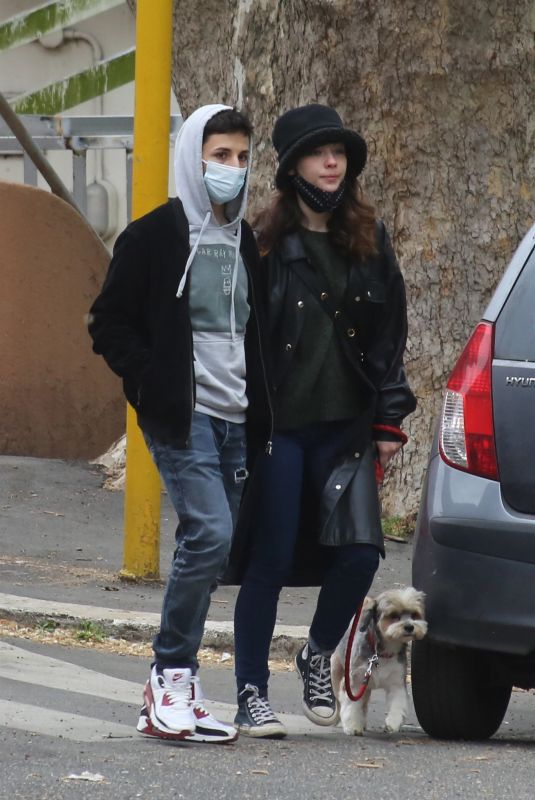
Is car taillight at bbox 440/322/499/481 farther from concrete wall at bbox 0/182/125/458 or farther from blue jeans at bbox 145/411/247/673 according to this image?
concrete wall at bbox 0/182/125/458

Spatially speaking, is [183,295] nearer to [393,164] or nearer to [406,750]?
[406,750]

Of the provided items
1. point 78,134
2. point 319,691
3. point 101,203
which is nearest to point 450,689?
point 319,691

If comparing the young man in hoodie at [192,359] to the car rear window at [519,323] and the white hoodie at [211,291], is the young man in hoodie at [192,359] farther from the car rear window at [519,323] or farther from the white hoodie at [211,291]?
the car rear window at [519,323]

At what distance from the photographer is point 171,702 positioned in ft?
16.5

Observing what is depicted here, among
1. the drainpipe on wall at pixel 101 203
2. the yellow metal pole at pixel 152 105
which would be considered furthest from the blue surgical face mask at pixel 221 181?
the drainpipe on wall at pixel 101 203

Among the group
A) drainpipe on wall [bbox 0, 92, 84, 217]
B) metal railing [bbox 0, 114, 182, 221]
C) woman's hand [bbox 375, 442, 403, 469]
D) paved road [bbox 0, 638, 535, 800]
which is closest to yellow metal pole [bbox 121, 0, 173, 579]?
paved road [bbox 0, 638, 535, 800]

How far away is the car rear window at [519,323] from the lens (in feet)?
16.2

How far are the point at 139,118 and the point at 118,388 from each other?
194 inches

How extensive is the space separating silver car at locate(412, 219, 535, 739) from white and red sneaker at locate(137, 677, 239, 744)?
0.65 m

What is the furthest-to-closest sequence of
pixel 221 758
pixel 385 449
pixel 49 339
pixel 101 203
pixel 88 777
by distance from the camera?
1. pixel 101 203
2. pixel 49 339
3. pixel 385 449
4. pixel 221 758
5. pixel 88 777

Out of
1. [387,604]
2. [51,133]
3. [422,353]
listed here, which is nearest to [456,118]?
[422,353]

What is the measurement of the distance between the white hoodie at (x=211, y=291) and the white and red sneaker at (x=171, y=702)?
753 mm

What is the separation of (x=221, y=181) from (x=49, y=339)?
293 inches

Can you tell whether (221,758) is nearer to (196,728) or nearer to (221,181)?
(196,728)
